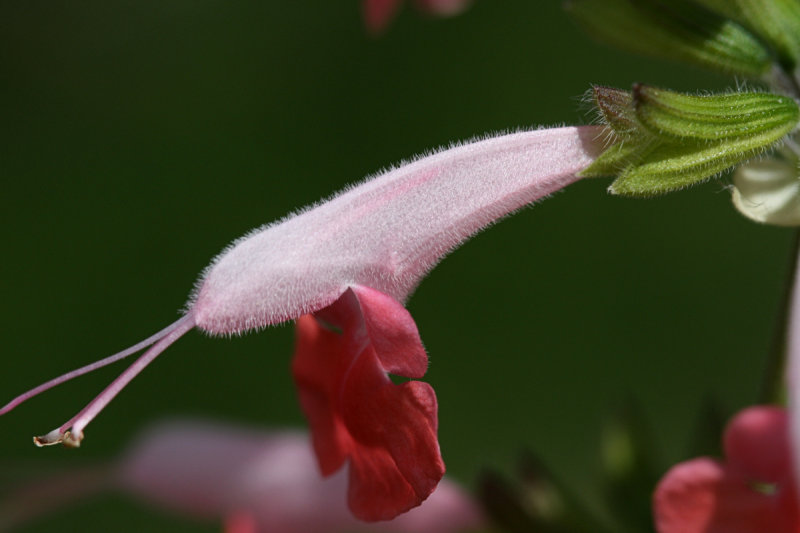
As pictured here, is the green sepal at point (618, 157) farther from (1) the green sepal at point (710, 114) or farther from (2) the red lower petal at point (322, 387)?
(2) the red lower petal at point (322, 387)

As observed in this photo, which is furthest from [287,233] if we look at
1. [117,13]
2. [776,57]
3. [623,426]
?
[117,13]

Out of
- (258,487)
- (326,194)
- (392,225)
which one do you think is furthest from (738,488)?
(326,194)

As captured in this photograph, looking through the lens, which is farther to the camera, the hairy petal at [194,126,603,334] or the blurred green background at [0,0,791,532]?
the blurred green background at [0,0,791,532]

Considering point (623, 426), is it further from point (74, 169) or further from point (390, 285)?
point (74, 169)

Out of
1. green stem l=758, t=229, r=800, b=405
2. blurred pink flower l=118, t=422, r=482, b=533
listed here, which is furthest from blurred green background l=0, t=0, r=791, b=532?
green stem l=758, t=229, r=800, b=405

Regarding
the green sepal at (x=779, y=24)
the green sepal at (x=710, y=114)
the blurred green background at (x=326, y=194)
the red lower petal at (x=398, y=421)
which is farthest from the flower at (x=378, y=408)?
the blurred green background at (x=326, y=194)

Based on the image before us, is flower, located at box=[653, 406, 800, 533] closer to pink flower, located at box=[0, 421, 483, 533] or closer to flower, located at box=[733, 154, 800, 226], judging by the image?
flower, located at box=[733, 154, 800, 226]
